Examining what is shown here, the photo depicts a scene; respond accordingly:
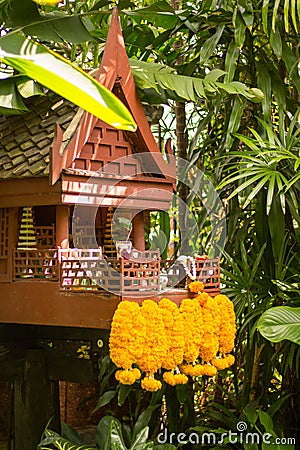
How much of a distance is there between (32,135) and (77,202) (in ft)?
1.51

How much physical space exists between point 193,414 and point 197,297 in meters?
1.23

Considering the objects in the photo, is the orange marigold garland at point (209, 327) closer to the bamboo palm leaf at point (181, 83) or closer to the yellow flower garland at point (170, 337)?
the yellow flower garland at point (170, 337)

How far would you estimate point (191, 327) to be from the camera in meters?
2.28

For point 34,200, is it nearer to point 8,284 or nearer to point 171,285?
point 8,284

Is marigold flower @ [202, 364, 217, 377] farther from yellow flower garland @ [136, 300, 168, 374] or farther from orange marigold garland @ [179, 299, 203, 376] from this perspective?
yellow flower garland @ [136, 300, 168, 374]

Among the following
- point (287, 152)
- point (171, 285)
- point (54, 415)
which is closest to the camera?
point (171, 285)

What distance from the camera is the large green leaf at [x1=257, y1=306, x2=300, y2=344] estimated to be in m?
2.48

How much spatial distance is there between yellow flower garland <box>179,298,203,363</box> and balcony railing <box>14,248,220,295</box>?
0.38ft

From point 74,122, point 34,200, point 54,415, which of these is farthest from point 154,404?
point 74,122

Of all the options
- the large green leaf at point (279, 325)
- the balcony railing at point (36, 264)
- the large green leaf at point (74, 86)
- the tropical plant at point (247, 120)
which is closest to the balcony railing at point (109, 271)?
the balcony railing at point (36, 264)

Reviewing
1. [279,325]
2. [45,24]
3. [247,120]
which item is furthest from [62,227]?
[247,120]

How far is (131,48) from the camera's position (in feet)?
11.1

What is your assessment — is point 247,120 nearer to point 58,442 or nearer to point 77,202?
point 77,202

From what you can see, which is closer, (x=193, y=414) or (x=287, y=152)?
(x=287, y=152)
